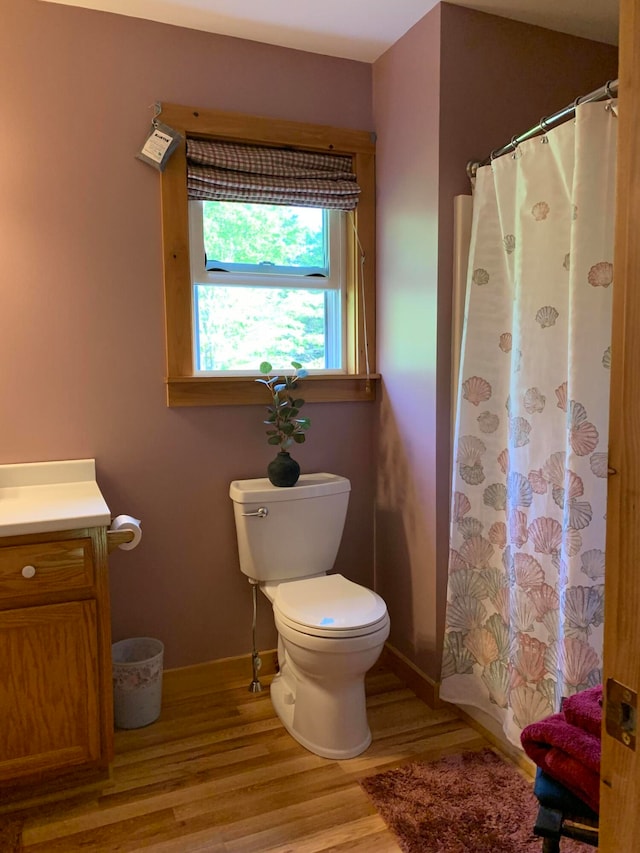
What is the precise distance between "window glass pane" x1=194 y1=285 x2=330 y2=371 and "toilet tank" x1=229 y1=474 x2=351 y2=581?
1.64ft

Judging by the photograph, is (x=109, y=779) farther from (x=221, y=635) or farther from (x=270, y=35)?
(x=270, y=35)

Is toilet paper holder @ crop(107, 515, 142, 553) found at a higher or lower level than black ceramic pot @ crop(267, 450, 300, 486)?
lower

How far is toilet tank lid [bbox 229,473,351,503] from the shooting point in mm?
2326

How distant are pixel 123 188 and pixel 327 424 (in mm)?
1173

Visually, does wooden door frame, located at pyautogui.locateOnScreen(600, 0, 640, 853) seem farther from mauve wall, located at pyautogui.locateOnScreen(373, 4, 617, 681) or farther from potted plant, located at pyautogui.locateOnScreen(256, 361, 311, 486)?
potted plant, located at pyautogui.locateOnScreen(256, 361, 311, 486)

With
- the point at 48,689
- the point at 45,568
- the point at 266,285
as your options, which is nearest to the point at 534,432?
the point at 266,285

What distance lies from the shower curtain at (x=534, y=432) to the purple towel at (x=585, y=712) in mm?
528

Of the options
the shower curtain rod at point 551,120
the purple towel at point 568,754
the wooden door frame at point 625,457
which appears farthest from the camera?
the shower curtain rod at point 551,120

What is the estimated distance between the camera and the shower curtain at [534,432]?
165cm

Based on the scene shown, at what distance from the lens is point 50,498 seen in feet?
6.67

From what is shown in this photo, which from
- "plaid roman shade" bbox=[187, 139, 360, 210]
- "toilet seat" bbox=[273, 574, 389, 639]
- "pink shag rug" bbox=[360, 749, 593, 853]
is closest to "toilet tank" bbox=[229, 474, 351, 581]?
"toilet seat" bbox=[273, 574, 389, 639]

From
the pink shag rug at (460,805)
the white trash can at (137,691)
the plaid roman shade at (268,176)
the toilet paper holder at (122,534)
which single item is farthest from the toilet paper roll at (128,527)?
the plaid roman shade at (268,176)

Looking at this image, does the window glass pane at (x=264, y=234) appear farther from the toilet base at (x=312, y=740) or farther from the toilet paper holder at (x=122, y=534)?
the toilet base at (x=312, y=740)

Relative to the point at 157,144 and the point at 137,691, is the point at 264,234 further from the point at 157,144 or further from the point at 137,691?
the point at 137,691
